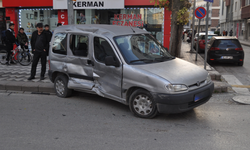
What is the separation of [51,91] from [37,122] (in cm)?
260

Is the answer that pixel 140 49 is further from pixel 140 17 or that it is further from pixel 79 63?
pixel 140 17

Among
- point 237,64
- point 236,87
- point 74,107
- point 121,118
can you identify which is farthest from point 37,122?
point 237,64

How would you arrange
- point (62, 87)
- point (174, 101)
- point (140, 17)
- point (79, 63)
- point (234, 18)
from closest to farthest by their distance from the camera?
point (174, 101) < point (79, 63) < point (62, 87) < point (140, 17) < point (234, 18)

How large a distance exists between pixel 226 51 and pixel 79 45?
8.65 meters

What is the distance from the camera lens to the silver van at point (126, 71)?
15.8 feet

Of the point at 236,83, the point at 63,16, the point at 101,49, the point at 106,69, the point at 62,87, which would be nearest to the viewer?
the point at 106,69

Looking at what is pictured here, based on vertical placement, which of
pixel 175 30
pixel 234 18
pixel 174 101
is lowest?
pixel 174 101

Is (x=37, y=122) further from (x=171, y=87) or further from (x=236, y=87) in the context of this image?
(x=236, y=87)

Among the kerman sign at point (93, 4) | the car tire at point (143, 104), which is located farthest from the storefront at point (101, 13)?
the car tire at point (143, 104)

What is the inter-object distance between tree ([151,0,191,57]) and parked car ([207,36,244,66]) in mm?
1744

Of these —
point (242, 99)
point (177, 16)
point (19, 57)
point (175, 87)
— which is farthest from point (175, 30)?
point (175, 87)

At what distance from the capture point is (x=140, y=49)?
5.67m

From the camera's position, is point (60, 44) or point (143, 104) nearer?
point (143, 104)

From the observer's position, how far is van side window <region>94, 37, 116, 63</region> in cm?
564
